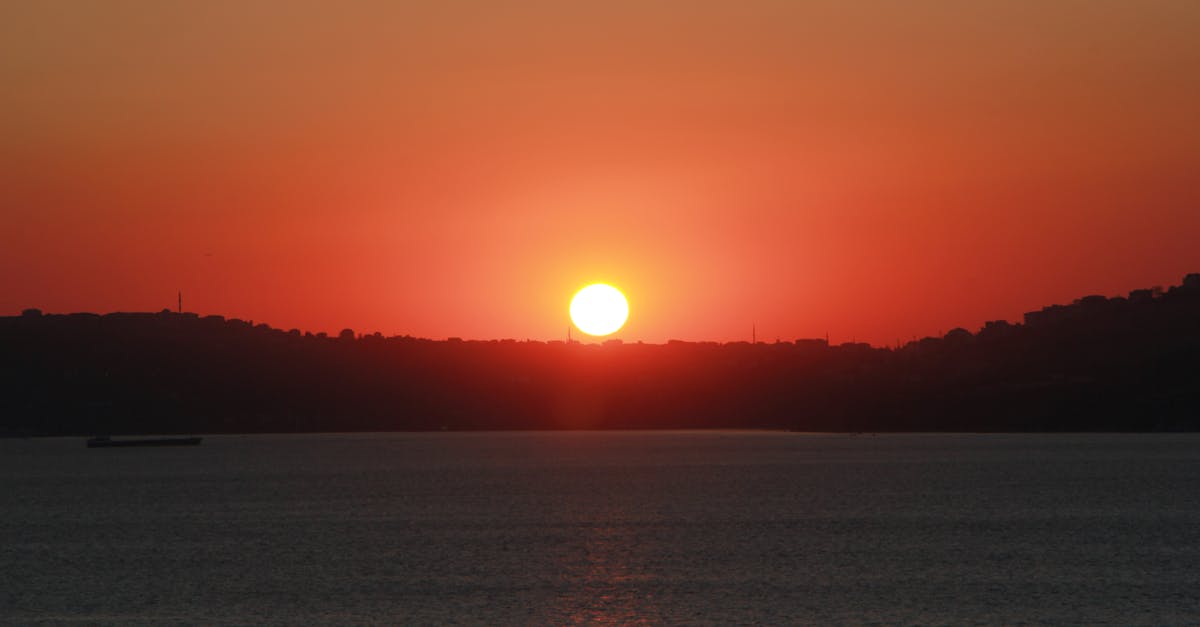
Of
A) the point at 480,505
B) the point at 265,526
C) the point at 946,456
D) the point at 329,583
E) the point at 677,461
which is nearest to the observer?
the point at 329,583

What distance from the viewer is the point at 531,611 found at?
38125mm

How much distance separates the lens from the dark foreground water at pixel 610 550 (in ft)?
128

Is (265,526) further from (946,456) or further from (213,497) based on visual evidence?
(946,456)

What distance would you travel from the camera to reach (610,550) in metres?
54.0

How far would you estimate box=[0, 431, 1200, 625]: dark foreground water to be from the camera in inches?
1540

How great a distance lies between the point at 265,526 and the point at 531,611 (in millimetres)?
34534

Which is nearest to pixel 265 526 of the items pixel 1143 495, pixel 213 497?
pixel 213 497

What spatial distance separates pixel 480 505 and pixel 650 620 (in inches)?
1842

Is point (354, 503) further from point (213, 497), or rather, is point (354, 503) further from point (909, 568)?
point (909, 568)

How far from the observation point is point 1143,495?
294ft

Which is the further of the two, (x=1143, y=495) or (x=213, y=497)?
(x=213, y=497)

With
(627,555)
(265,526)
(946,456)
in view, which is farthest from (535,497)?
(946,456)

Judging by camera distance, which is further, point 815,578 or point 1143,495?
point 1143,495

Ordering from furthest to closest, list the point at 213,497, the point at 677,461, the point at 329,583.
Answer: the point at 677,461 < the point at 213,497 < the point at 329,583
